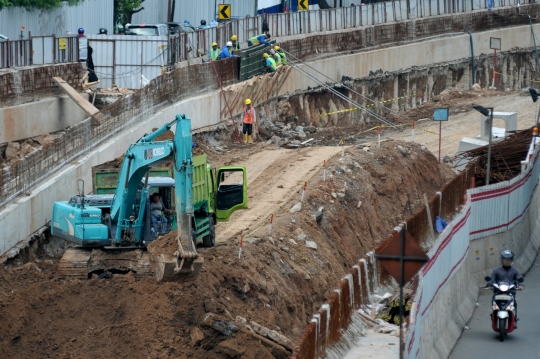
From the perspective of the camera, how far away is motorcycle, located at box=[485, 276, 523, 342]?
1916cm

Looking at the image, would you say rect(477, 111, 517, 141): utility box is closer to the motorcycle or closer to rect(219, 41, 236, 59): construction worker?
rect(219, 41, 236, 59): construction worker

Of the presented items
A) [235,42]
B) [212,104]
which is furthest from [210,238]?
[235,42]

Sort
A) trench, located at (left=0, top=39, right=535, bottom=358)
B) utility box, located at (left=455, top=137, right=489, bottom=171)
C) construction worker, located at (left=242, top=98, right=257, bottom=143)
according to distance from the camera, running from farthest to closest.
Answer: construction worker, located at (left=242, top=98, right=257, bottom=143) → utility box, located at (left=455, top=137, right=489, bottom=171) → trench, located at (left=0, top=39, right=535, bottom=358)

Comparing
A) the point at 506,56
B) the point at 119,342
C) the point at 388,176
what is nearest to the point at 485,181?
the point at 388,176

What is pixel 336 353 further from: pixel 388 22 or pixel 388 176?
pixel 388 22

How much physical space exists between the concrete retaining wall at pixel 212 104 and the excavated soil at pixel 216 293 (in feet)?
3.07

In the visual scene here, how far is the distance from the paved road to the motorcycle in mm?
319

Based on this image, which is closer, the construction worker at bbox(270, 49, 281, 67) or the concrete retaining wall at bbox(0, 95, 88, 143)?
the concrete retaining wall at bbox(0, 95, 88, 143)

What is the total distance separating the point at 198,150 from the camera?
31469 millimetres

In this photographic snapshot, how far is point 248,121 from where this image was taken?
121 ft

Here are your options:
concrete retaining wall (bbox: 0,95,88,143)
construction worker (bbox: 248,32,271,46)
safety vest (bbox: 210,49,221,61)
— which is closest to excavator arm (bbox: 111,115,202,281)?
concrete retaining wall (bbox: 0,95,88,143)

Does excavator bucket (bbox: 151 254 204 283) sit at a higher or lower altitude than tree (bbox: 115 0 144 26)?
lower

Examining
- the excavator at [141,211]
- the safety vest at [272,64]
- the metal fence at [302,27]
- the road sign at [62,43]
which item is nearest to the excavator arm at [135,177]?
the excavator at [141,211]

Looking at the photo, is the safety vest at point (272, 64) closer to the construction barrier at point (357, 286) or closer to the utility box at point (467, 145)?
the utility box at point (467, 145)
